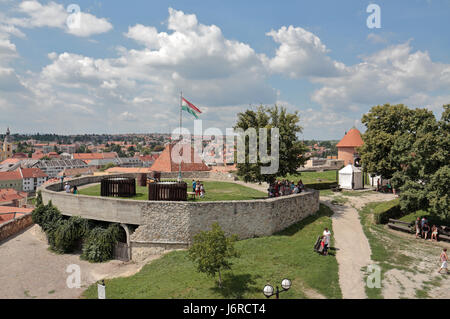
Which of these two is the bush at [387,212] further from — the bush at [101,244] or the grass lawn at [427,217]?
the bush at [101,244]

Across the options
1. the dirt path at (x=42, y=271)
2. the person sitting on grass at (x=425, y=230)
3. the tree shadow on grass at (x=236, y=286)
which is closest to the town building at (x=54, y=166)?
the dirt path at (x=42, y=271)

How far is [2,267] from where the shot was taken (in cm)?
1795

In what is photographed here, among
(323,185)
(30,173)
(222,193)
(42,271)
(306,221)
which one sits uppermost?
(323,185)

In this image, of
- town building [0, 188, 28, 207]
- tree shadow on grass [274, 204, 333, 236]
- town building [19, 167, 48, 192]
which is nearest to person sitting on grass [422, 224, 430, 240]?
tree shadow on grass [274, 204, 333, 236]

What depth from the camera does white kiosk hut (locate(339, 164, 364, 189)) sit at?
30.0 m

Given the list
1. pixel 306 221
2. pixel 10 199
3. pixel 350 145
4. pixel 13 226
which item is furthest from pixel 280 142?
pixel 10 199

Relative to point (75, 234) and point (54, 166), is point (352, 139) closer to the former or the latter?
point (75, 234)

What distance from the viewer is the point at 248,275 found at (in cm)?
1306

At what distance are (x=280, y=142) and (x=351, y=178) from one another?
476 inches

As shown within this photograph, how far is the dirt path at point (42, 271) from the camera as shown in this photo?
15.0 meters

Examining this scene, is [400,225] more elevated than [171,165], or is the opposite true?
[171,165]

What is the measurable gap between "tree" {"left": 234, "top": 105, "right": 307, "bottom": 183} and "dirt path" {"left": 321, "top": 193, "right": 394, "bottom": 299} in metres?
4.86

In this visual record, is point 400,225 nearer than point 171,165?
Yes

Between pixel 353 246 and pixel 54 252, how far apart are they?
62.2 ft
